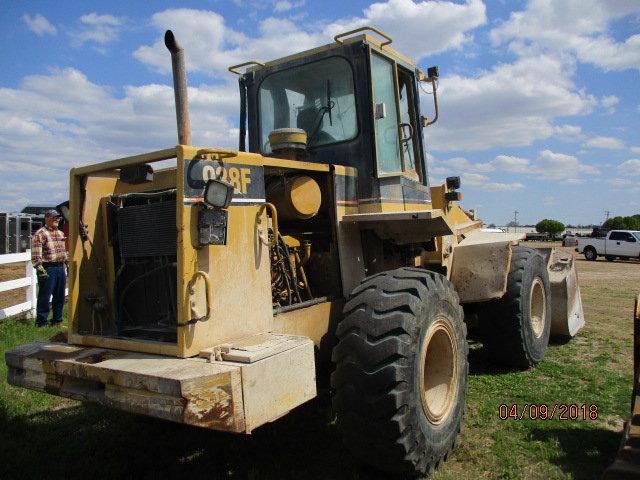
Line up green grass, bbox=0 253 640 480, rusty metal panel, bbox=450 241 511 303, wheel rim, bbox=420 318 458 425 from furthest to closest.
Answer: rusty metal panel, bbox=450 241 511 303, wheel rim, bbox=420 318 458 425, green grass, bbox=0 253 640 480

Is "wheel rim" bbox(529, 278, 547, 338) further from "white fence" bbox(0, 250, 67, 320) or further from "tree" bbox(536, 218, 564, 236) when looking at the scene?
"tree" bbox(536, 218, 564, 236)

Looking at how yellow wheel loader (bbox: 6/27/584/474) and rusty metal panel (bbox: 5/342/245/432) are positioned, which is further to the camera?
yellow wheel loader (bbox: 6/27/584/474)

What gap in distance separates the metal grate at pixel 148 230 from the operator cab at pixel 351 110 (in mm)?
1370

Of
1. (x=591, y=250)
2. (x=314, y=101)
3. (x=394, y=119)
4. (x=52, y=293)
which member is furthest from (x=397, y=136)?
(x=591, y=250)

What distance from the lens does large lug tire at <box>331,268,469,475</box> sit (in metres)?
3.27

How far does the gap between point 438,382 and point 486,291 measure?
145 cm

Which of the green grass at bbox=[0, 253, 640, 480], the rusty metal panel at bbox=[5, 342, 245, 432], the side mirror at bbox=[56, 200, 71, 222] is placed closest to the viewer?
the rusty metal panel at bbox=[5, 342, 245, 432]

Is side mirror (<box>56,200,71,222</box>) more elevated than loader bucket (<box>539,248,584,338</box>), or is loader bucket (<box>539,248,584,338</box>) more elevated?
side mirror (<box>56,200,71,222</box>)

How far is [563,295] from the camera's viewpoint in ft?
24.0

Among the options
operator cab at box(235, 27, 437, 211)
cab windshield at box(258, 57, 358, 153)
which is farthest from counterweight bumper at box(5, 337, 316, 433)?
cab windshield at box(258, 57, 358, 153)

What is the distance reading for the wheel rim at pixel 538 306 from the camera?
641cm

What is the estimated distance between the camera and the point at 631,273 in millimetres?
19125

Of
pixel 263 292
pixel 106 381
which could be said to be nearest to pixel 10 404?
pixel 106 381
